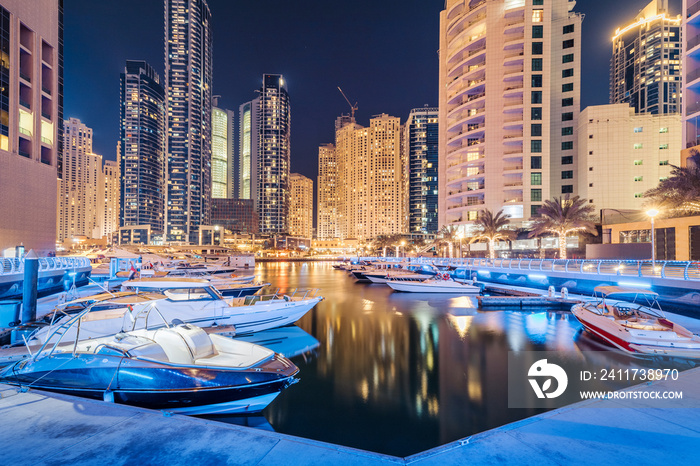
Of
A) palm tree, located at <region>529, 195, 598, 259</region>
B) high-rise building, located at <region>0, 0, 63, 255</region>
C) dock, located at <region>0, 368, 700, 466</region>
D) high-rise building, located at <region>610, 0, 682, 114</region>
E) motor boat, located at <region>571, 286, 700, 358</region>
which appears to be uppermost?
high-rise building, located at <region>610, 0, 682, 114</region>

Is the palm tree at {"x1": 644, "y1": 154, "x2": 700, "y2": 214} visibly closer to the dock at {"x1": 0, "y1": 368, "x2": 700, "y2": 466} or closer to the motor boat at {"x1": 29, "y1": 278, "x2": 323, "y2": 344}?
the dock at {"x1": 0, "y1": 368, "x2": 700, "y2": 466}

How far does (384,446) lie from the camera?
7.40 meters

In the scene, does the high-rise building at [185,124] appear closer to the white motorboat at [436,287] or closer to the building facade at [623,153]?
the white motorboat at [436,287]

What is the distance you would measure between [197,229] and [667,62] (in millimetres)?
221540

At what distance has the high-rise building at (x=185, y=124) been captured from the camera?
175500 millimetres

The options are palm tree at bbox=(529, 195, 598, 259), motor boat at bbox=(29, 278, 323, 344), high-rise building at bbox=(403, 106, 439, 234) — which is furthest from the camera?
high-rise building at bbox=(403, 106, 439, 234)

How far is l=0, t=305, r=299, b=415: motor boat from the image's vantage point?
283 inches

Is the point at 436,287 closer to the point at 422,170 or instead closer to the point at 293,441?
the point at 293,441

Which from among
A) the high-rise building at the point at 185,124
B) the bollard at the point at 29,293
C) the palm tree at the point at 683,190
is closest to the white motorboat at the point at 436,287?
the palm tree at the point at 683,190

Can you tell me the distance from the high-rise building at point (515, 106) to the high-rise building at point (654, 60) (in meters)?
80.4

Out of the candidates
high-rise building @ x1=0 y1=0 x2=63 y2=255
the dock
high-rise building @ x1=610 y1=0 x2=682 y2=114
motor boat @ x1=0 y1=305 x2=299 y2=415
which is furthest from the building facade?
high-rise building @ x1=0 y1=0 x2=63 y2=255

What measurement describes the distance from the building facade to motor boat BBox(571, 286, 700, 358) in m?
58.4

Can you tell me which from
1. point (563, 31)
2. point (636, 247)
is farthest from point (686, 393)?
point (563, 31)

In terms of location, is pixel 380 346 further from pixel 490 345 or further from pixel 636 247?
pixel 636 247
